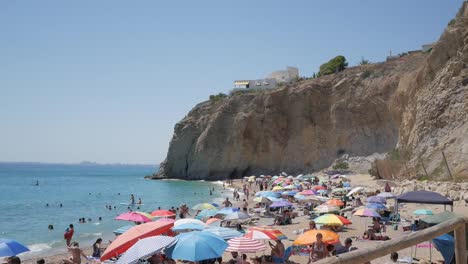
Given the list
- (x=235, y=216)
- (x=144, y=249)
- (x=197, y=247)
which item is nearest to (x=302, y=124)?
(x=235, y=216)

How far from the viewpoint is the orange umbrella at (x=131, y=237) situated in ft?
32.1

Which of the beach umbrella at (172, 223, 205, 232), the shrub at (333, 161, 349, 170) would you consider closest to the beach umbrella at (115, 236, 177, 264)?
the beach umbrella at (172, 223, 205, 232)

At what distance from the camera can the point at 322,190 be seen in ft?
98.2

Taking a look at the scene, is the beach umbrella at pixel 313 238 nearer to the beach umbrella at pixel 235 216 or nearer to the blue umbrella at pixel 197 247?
the blue umbrella at pixel 197 247

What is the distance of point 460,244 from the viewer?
446 cm

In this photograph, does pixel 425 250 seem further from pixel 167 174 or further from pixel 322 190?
pixel 167 174

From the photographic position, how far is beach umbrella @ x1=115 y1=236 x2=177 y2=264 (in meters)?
8.47

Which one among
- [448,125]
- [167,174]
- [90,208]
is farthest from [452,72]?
[167,174]

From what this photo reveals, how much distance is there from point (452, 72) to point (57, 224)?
29640mm

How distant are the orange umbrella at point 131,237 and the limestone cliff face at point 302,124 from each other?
97.8 ft

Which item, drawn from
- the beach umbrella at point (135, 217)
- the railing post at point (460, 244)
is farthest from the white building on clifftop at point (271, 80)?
the railing post at point (460, 244)

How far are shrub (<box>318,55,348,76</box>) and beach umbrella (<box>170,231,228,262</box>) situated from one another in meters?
66.5

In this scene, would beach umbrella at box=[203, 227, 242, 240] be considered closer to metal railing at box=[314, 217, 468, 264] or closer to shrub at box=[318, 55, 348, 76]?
metal railing at box=[314, 217, 468, 264]

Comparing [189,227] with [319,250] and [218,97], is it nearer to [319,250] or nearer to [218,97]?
[319,250]
